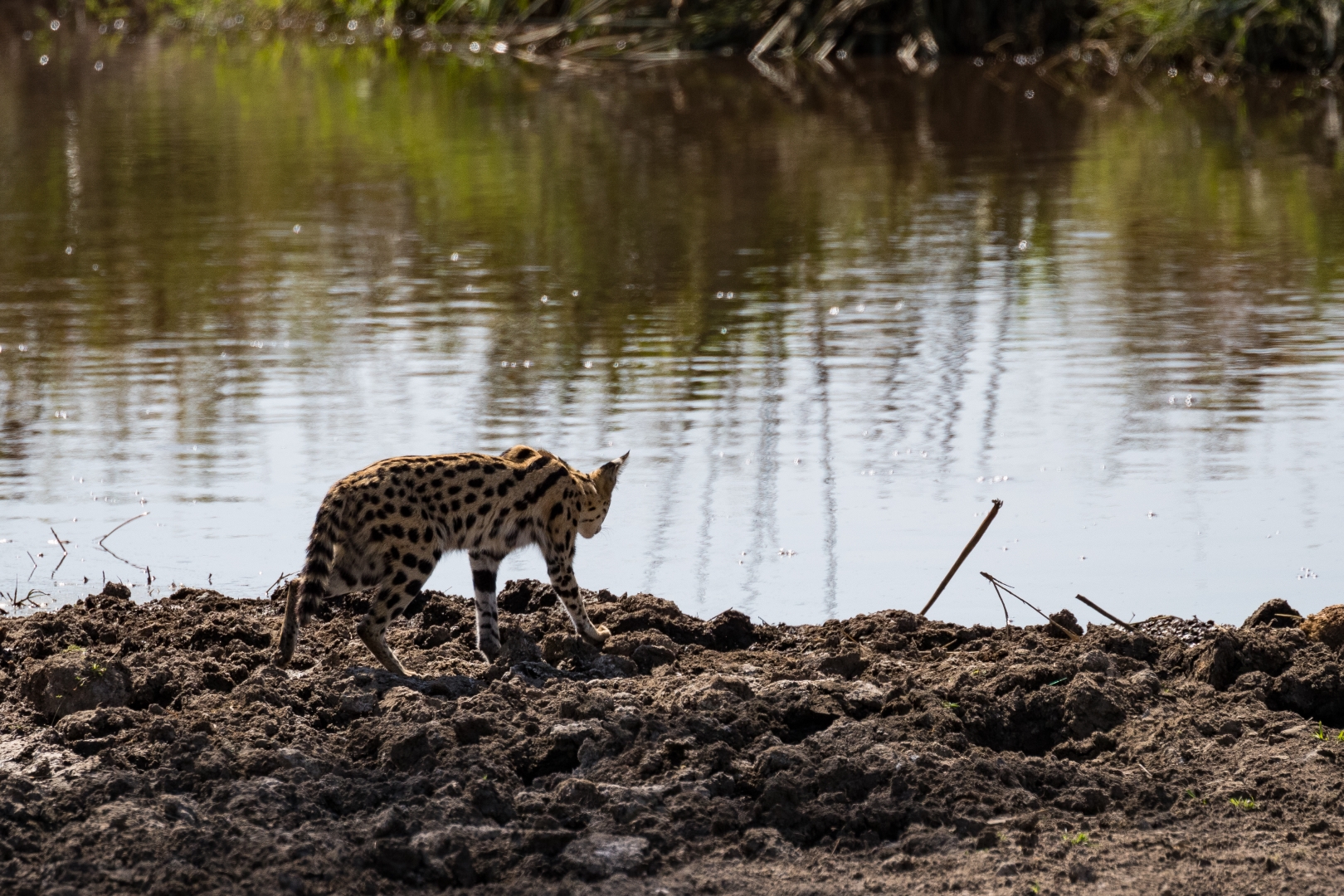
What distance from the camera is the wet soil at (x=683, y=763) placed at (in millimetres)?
5309

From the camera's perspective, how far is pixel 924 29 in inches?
1265

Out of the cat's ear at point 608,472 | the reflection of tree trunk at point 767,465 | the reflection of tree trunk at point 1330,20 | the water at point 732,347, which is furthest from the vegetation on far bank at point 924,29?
the cat's ear at point 608,472

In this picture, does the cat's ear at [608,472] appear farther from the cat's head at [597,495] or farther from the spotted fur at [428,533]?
the spotted fur at [428,533]

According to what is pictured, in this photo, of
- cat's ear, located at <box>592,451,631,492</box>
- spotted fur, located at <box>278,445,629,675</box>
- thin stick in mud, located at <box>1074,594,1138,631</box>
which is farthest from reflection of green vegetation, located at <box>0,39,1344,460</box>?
thin stick in mud, located at <box>1074,594,1138,631</box>

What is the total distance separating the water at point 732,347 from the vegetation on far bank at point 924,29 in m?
3.84

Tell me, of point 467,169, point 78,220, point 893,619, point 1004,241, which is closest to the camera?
point 893,619

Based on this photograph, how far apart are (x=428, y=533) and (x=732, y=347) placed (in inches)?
222

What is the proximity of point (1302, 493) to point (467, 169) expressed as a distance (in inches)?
542

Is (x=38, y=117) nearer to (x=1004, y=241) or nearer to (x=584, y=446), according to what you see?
(x=1004, y=241)

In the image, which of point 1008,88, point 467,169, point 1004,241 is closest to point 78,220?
point 467,169

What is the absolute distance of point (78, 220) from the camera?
60.5 feet

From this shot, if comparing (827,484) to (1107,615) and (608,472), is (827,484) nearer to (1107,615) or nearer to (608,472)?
(608,472)

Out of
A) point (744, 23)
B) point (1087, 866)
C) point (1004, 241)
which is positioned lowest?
point (1087, 866)

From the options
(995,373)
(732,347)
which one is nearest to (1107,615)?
(995,373)
